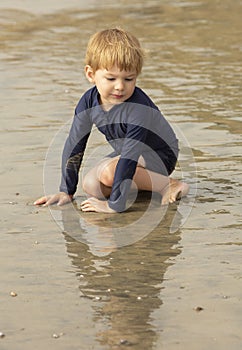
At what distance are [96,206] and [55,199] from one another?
10.4 inches

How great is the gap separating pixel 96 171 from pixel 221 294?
60.5 inches

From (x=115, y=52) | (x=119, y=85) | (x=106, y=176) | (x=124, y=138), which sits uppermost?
(x=115, y=52)

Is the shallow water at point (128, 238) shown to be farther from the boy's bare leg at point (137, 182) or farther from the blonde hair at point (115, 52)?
the blonde hair at point (115, 52)

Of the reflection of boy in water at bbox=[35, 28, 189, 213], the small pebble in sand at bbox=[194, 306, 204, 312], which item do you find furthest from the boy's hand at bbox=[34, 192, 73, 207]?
the small pebble in sand at bbox=[194, 306, 204, 312]

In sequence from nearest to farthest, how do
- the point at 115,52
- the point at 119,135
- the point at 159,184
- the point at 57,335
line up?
1. the point at 57,335
2. the point at 115,52
3. the point at 119,135
4. the point at 159,184

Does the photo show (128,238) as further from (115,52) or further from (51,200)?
(115,52)

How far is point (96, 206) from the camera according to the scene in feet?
15.4

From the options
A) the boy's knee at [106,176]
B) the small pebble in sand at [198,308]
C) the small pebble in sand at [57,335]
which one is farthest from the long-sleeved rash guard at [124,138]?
the small pebble in sand at [57,335]

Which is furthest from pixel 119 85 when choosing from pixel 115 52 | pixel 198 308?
pixel 198 308

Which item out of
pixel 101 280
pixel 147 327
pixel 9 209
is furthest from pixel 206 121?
pixel 147 327

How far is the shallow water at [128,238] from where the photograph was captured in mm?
3305

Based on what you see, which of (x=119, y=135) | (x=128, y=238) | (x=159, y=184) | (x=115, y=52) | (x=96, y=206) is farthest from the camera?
(x=159, y=184)

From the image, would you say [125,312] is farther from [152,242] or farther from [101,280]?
[152,242]

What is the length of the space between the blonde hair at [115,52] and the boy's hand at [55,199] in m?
0.68
